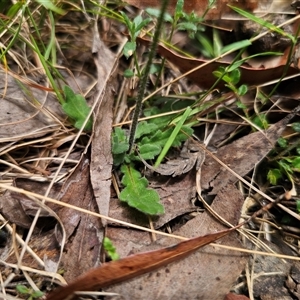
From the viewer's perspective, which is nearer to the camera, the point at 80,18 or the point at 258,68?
the point at 258,68

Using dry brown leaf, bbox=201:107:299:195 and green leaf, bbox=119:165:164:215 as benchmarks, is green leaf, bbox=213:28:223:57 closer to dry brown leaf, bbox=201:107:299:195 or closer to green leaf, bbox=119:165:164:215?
dry brown leaf, bbox=201:107:299:195

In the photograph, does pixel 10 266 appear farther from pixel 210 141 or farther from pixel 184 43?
pixel 184 43

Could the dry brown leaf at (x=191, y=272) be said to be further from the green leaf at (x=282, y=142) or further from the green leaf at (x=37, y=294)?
the green leaf at (x=282, y=142)

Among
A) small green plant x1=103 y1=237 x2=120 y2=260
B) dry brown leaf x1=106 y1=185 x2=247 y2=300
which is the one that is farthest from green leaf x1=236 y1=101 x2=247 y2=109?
small green plant x1=103 y1=237 x2=120 y2=260

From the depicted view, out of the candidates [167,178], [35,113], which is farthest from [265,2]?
[35,113]

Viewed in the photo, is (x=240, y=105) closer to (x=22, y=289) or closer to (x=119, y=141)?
(x=119, y=141)

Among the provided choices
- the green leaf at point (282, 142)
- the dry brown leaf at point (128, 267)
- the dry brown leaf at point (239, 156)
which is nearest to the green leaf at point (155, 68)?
the dry brown leaf at point (239, 156)
